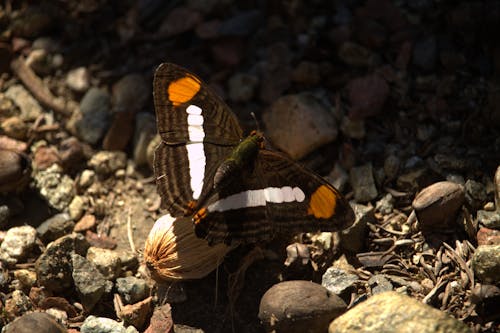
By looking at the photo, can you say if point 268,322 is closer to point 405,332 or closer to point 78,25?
point 405,332

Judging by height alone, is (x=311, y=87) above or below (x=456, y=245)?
above

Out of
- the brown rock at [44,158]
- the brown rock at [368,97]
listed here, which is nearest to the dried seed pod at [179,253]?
the brown rock at [44,158]

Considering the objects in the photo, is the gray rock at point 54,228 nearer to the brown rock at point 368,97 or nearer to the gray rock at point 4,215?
the gray rock at point 4,215

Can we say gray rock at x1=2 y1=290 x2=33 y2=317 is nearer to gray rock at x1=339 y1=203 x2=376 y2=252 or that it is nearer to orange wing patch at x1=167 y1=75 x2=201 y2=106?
orange wing patch at x1=167 y1=75 x2=201 y2=106

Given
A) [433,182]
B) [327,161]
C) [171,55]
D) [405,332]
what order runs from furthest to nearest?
[171,55] → [327,161] → [433,182] → [405,332]

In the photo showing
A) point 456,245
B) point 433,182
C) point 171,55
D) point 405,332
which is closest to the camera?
point 405,332

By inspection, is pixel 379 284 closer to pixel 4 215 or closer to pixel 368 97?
pixel 368 97

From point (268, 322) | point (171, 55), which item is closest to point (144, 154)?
point (171, 55)
